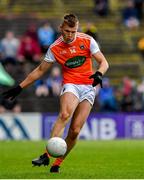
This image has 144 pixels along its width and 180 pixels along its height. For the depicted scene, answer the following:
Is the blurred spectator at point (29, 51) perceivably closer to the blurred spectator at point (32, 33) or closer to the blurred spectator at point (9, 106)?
the blurred spectator at point (32, 33)

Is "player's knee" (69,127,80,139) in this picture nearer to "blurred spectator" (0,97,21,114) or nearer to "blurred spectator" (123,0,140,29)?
"blurred spectator" (0,97,21,114)

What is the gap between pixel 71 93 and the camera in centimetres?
1530

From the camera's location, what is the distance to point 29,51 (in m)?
33.6

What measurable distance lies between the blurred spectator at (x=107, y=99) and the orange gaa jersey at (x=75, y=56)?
17.7 meters

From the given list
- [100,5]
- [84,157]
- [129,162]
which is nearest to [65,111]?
[129,162]

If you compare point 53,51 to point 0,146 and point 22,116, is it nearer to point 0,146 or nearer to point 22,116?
point 0,146

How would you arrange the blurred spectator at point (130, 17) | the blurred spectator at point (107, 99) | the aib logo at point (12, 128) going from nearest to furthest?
the aib logo at point (12, 128) < the blurred spectator at point (107, 99) < the blurred spectator at point (130, 17)

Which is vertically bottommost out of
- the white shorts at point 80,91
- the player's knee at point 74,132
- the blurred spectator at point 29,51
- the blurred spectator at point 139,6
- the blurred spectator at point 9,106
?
the blurred spectator at point 9,106

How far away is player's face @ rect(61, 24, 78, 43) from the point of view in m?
15.1

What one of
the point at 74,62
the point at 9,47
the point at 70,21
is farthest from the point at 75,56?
the point at 9,47

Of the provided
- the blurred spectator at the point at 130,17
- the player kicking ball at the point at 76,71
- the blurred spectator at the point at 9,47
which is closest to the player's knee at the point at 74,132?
the player kicking ball at the point at 76,71

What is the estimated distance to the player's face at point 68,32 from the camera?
15.1m

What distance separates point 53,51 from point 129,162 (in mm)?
4291

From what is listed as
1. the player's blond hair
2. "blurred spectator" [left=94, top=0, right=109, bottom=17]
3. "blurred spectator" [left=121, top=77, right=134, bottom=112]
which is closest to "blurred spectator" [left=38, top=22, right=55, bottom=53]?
"blurred spectator" [left=121, top=77, right=134, bottom=112]
